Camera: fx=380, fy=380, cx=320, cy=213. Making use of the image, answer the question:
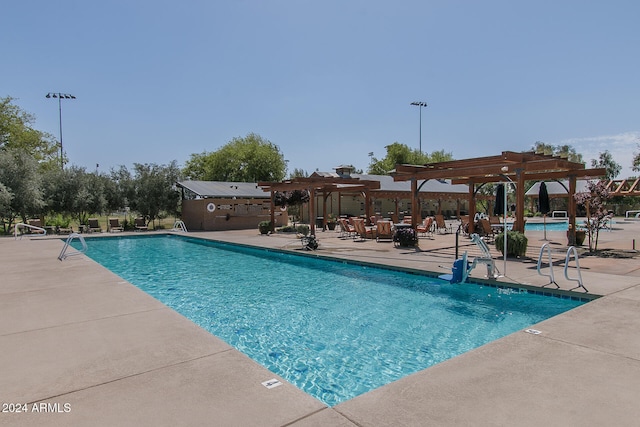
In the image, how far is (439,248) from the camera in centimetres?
1341

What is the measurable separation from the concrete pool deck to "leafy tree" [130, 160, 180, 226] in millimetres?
21464

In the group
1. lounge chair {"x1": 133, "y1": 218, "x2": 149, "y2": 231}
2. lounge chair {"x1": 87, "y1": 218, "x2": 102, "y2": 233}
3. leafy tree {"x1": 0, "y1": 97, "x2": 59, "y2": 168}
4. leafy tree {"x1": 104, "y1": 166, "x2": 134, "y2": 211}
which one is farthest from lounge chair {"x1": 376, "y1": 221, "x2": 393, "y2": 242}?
leafy tree {"x1": 0, "y1": 97, "x2": 59, "y2": 168}

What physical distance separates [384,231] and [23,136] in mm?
40390

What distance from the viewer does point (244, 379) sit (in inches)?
126

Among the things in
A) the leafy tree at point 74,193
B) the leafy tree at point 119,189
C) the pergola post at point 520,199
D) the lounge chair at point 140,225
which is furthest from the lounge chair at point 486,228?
the leafy tree at point 74,193

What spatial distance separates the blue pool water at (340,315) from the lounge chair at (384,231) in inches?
196

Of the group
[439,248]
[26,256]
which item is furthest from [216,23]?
[439,248]

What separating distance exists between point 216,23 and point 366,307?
41.2ft

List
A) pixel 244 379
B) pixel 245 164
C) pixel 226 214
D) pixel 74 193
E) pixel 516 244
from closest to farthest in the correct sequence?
pixel 244 379, pixel 516 244, pixel 74 193, pixel 226 214, pixel 245 164

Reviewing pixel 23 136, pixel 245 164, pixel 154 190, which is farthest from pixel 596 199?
pixel 23 136

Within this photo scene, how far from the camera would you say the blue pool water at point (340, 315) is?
187 inches

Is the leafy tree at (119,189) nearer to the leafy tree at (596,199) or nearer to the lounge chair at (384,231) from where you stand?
the lounge chair at (384,231)

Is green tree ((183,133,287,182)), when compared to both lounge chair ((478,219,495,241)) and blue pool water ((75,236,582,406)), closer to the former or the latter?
lounge chair ((478,219,495,241))

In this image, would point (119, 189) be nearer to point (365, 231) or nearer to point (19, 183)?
point (19, 183)
